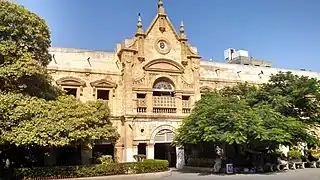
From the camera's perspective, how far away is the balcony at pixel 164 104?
28.5 metres

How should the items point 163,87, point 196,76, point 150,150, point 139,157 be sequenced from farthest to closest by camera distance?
point 196,76 < point 163,87 < point 150,150 < point 139,157

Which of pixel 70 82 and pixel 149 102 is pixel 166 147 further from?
pixel 70 82

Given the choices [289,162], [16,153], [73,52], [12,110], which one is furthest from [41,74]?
[289,162]

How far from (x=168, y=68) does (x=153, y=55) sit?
171cm

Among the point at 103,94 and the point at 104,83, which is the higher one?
the point at 104,83

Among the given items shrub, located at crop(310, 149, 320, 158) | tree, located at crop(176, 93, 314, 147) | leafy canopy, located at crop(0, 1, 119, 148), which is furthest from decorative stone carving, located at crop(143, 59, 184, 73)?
shrub, located at crop(310, 149, 320, 158)

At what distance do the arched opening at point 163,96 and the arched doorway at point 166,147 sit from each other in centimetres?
173

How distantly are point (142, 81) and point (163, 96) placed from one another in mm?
2215

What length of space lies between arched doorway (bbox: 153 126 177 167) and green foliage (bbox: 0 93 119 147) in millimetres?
7593

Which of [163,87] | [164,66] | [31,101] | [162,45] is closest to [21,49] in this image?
[31,101]

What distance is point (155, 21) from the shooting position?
1191 inches

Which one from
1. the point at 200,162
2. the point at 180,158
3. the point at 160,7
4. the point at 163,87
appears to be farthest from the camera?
the point at 160,7

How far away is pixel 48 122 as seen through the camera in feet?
61.0

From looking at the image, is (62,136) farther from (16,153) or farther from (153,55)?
(153,55)
